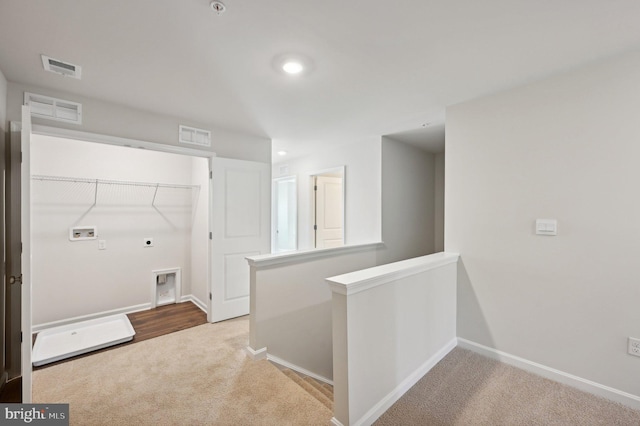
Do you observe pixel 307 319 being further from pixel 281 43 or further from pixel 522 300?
pixel 281 43

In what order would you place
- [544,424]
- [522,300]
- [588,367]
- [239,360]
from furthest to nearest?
[239,360] → [522,300] → [588,367] → [544,424]

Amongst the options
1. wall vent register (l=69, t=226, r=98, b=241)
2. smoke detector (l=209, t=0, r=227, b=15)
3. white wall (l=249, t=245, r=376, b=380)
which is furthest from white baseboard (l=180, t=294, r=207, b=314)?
smoke detector (l=209, t=0, r=227, b=15)

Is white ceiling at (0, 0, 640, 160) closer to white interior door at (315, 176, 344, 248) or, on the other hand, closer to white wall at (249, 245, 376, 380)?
white wall at (249, 245, 376, 380)

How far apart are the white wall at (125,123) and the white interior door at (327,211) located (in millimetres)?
1947

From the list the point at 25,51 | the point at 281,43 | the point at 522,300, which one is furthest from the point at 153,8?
the point at 522,300

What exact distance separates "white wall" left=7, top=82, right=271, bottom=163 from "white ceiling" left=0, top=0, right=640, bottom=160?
0.35ft

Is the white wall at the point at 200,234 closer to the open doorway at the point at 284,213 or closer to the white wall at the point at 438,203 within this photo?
the open doorway at the point at 284,213

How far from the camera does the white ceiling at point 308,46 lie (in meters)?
1.46

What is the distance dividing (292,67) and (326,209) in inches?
133

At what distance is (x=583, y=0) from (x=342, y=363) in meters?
2.32

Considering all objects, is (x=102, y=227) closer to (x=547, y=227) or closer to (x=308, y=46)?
(x=308, y=46)

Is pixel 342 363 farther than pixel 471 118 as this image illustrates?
No

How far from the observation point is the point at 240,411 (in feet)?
5.92

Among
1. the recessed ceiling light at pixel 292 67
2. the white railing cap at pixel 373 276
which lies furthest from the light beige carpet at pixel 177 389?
the recessed ceiling light at pixel 292 67
